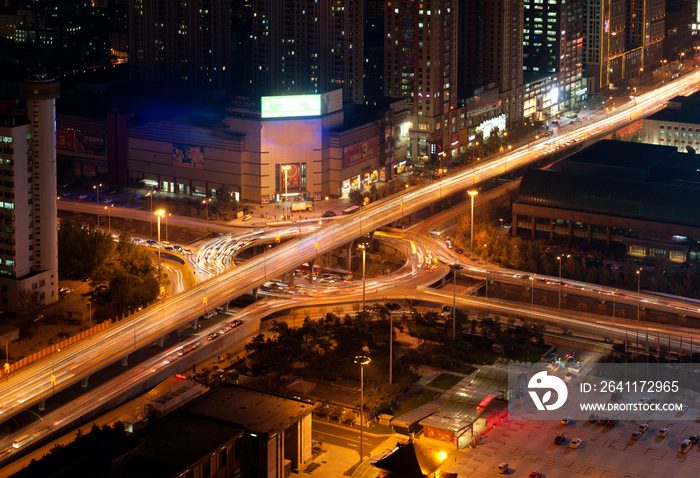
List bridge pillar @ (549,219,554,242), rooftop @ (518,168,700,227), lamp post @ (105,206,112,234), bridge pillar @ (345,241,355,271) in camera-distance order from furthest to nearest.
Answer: lamp post @ (105,206,112,234), bridge pillar @ (549,219,554,242), bridge pillar @ (345,241,355,271), rooftop @ (518,168,700,227)

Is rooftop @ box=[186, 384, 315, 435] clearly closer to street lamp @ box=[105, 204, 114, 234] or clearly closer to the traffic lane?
the traffic lane

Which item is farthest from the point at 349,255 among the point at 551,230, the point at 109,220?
the point at 109,220

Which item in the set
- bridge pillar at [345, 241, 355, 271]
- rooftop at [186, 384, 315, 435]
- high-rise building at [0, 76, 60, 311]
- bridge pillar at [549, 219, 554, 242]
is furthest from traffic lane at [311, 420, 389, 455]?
bridge pillar at [549, 219, 554, 242]

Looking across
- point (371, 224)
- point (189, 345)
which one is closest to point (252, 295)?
point (189, 345)

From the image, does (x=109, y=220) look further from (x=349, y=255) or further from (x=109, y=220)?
(x=349, y=255)

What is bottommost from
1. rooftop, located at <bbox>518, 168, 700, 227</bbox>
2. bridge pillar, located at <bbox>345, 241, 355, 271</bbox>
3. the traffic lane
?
the traffic lane

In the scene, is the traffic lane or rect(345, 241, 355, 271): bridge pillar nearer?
the traffic lane
